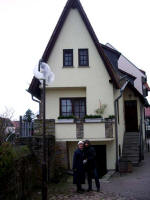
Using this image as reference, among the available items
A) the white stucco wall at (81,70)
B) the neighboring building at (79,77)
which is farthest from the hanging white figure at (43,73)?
the white stucco wall at (81,70)

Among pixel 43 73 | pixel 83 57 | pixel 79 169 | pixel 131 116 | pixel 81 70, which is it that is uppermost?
pixel 83 57

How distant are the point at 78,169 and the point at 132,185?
8.69 ft

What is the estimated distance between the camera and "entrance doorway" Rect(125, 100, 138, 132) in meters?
24.9

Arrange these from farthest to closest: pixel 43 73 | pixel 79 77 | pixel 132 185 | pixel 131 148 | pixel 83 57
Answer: pixel 131 148 → pixel 83 57 → pixel 79 77 → pixel 132 185 → pixel 43 73

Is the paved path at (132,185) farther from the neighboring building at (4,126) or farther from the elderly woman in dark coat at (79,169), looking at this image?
the neighboring building at (4,126)

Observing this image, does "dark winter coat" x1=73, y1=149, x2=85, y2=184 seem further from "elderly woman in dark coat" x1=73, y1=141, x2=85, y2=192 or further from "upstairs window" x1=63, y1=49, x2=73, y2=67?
"upstairs window" x1=63, y1=49, x2=73, y2=67

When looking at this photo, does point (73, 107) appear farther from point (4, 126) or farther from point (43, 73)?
point (43, 73)

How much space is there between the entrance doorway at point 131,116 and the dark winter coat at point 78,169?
14439mm

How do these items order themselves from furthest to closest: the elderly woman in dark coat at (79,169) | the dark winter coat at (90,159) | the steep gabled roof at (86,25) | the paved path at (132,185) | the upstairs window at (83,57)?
the upstairs window at (83,57), the steep gabled roof at (86,25), the dark winter coat at (90,159), the elderly woman in dark coat at (79,169), the paved path at (132,185)

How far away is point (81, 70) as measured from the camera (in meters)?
17.3

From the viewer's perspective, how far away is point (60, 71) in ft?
56.9

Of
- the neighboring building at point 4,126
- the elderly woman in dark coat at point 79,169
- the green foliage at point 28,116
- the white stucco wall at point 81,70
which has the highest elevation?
the white stucco wall at point 81,70

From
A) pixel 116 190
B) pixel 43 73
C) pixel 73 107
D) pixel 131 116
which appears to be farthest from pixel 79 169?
pixel 131 116

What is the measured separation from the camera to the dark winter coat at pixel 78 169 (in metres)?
10.8
